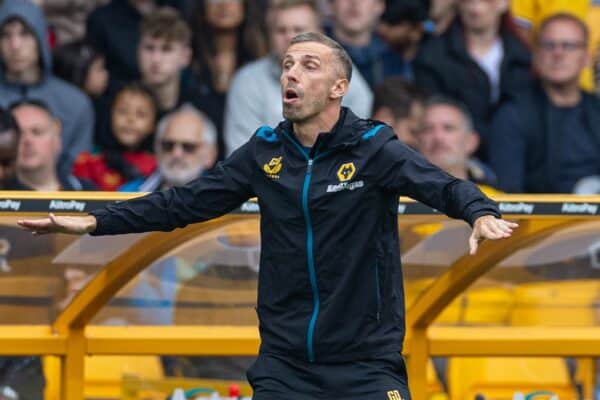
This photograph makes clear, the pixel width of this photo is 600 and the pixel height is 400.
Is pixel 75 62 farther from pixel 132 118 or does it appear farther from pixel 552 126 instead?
pixel 552 126

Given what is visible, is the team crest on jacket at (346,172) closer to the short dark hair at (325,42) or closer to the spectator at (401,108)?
the short dark hair at (325,42)

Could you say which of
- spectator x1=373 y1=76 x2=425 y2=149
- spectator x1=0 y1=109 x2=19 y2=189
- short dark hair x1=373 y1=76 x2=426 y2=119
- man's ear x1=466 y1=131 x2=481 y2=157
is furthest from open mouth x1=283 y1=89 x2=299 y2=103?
short dark hair x1=373 y1=76 x2=426 y2=119

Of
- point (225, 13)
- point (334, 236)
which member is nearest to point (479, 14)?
point (225, 13)

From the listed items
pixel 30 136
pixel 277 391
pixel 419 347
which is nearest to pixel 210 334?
pixel 419 347

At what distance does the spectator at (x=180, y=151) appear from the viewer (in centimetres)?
908

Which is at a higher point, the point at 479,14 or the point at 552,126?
the point at 479,14

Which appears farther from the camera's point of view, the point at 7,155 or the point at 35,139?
the point at 35,139

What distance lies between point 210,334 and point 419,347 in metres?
0.90

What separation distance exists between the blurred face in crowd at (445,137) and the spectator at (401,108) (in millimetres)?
299

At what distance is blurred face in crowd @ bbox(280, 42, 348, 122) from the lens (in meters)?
5.32

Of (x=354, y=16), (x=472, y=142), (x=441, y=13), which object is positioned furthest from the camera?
(x=441, y=13)

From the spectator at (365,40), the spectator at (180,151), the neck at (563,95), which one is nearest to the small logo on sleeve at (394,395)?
the spectator at (180,151)

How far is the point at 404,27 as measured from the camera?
35.1 feet

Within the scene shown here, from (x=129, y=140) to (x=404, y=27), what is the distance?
85.1 inches
